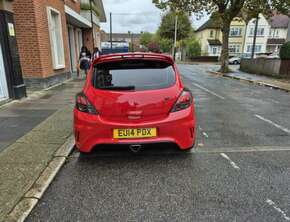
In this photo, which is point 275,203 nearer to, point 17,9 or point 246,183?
point 246,183

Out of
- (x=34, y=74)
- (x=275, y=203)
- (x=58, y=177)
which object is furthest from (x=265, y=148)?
(x=34, y=74)

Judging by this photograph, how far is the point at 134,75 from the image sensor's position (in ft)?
11.7

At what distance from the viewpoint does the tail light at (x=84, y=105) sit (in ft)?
11.0

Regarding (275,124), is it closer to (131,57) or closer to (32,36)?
(131,57)

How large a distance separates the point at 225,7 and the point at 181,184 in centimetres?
2013

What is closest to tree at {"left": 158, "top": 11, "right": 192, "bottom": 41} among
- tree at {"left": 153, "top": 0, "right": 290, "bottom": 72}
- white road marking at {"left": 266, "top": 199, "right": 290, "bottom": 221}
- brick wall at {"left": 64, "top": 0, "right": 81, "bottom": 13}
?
tree at {"left": 153, "top": 0, "right": 290, "bottom": 72}

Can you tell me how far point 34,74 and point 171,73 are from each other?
7334 mm

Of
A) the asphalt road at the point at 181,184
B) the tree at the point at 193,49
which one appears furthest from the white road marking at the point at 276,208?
the tree at the point at 193,49

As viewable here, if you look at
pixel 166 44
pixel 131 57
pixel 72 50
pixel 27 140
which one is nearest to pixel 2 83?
pixel 27 140

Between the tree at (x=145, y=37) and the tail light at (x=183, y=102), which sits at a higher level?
the tree at (x=145, y=37)

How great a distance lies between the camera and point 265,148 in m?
4.20

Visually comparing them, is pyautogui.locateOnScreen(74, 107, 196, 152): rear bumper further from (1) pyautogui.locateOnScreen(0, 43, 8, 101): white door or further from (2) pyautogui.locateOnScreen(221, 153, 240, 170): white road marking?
(1) pyautogui.locateOnScreen(0, 43, 8, 101): white door

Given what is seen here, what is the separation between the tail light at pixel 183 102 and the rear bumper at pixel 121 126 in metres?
0.06

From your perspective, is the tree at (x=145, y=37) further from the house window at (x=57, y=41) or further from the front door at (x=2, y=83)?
the front door at (x=2, y=83)
